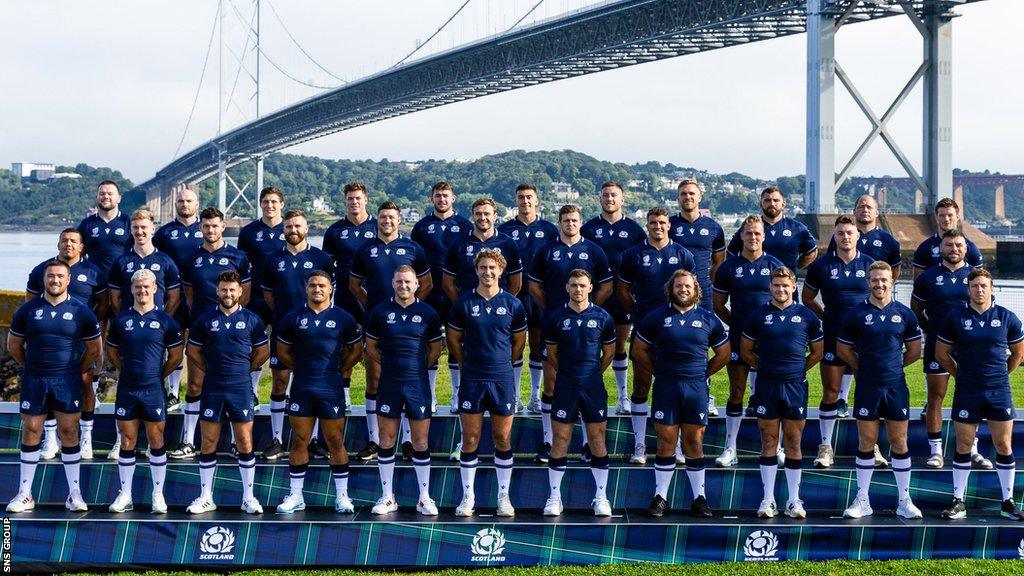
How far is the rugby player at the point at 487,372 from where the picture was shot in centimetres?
862

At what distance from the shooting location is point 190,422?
9.57 metres

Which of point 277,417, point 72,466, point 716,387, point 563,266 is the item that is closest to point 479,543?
point 277,417

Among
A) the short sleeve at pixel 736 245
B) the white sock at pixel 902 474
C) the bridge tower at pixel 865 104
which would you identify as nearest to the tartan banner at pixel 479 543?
the white sock at pixel 902 474

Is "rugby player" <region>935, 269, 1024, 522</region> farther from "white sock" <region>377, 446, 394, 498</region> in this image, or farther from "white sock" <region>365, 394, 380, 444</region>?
"white sock" <region>365, 394, 380, 444</region>

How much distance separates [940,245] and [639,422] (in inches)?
121

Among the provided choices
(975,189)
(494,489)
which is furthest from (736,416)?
(975,189)

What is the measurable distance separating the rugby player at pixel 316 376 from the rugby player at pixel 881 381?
4.01 metres

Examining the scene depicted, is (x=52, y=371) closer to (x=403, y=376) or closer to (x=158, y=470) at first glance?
(x=158, y=470)

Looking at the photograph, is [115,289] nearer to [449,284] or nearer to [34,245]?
[449,284]

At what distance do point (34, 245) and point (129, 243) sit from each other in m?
72.7

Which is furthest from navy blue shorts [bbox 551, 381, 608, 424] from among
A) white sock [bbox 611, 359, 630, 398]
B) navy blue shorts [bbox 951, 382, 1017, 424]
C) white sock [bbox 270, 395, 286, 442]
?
navy blue shorts [bbox 951, 382, 1017, 424]

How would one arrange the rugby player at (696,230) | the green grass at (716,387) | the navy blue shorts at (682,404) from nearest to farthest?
the navy blue shorts at (682,404), the rugby player at (696,230), the green grass at (716,387)

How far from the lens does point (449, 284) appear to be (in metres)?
9.96

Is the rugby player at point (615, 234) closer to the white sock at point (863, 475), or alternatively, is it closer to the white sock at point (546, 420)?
the white sock at point (546, 420)
